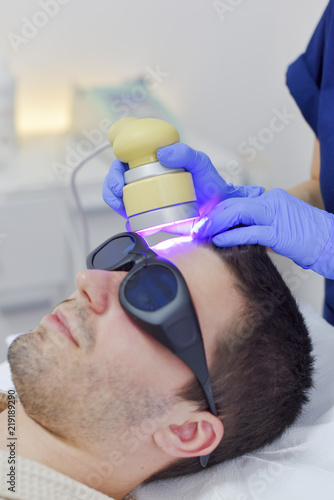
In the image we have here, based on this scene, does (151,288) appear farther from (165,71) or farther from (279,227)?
(165,71)

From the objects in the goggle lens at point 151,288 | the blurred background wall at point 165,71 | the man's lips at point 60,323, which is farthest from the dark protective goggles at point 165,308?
the blurred background wall at point 165,71

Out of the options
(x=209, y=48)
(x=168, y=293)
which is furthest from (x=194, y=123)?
(x=168, y=293)

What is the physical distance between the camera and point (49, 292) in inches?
72.6

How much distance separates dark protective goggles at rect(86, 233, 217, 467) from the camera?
0.81 meters

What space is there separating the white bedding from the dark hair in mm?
26

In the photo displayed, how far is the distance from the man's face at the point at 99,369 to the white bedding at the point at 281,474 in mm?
214

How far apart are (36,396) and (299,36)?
5.84 ft

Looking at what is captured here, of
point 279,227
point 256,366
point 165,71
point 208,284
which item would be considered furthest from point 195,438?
point 165,71

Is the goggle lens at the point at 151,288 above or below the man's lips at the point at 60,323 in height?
above

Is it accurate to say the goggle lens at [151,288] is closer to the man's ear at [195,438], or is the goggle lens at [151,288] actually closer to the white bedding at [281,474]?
the man's ear at [195,438]

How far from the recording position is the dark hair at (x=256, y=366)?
2.91 ft

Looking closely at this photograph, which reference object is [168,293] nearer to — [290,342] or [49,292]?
[290,342]

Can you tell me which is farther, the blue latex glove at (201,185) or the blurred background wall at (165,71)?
the blurred background wall at (165,71)

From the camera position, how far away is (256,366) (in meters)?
0.90
